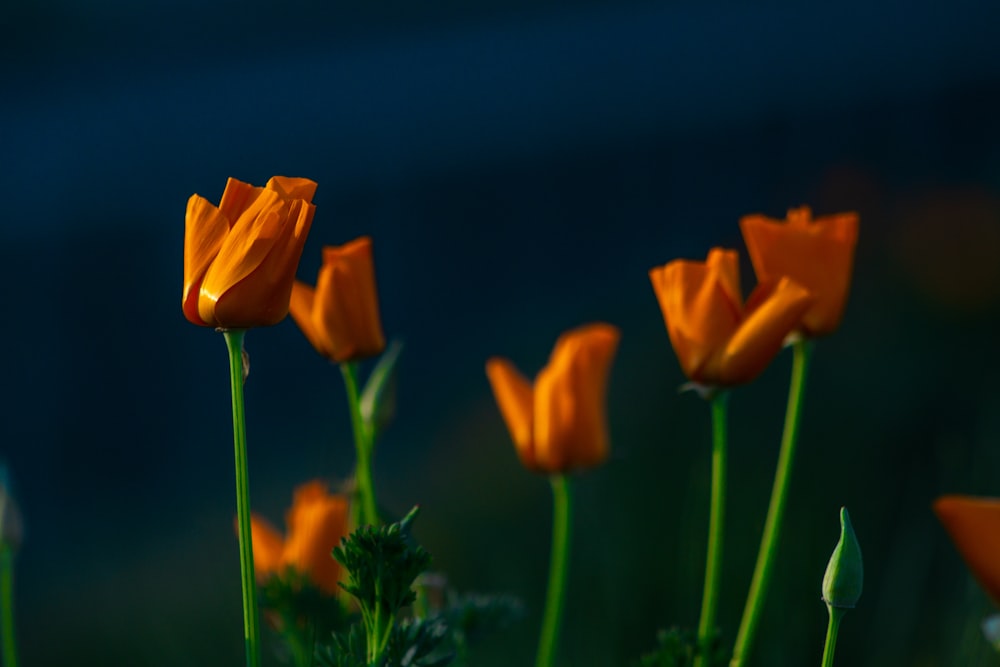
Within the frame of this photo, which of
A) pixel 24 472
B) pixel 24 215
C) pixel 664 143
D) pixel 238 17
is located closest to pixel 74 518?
pixel 24 472

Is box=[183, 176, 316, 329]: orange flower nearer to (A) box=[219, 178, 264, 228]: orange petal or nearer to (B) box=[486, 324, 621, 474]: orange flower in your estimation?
(A) box=[219, 178, 264, 228]: orange petal

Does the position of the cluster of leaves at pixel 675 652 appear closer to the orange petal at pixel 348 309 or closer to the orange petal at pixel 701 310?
the orange petal at pixel 701 310

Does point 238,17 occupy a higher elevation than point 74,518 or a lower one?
higher

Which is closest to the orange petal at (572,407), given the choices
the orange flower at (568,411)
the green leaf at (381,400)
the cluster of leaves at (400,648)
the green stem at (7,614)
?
the orange flower at (568,411)

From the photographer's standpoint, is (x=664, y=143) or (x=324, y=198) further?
(x=324, y=198)

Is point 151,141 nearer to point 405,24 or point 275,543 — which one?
point 405,24

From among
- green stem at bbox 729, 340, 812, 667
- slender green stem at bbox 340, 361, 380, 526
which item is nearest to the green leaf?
slender green stem at bbox 340, 361, 380, 526

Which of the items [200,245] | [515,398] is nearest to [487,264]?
[515,398]
